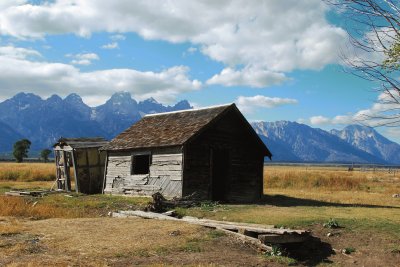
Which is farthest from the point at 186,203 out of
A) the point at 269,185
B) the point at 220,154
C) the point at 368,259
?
the point at 269,185

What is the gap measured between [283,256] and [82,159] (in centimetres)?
2071

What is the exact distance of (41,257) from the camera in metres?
10.9

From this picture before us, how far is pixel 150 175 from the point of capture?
2538 cm

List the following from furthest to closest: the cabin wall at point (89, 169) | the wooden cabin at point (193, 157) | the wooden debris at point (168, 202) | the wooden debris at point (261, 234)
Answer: the cabin wall at point (89, 169) < the wooden cabin at point (193, 157) < the wooden debris at point (168, 202) < the wooden debris at point (261, 234)

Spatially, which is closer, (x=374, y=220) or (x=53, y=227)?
(x=53, y=227)

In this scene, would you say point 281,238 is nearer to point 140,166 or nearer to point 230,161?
point 230,161

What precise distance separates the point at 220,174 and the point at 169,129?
158 inches

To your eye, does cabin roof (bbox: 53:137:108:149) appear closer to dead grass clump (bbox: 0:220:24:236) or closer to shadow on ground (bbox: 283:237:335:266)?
dead grass clump (bbox: 0:220:24:236)

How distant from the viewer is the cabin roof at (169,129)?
79.6 feet

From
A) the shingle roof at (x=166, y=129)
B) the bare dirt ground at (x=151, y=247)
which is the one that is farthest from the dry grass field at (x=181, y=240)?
the shingle roof at (x=166, y=129)

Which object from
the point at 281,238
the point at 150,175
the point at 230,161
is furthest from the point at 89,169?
the point at 281,238

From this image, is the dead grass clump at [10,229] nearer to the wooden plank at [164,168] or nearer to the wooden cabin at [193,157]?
the wooden cabin at [193,157]

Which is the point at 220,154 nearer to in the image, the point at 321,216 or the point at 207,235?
the point at 321,216

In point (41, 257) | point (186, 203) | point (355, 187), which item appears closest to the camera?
point (41, 257)
